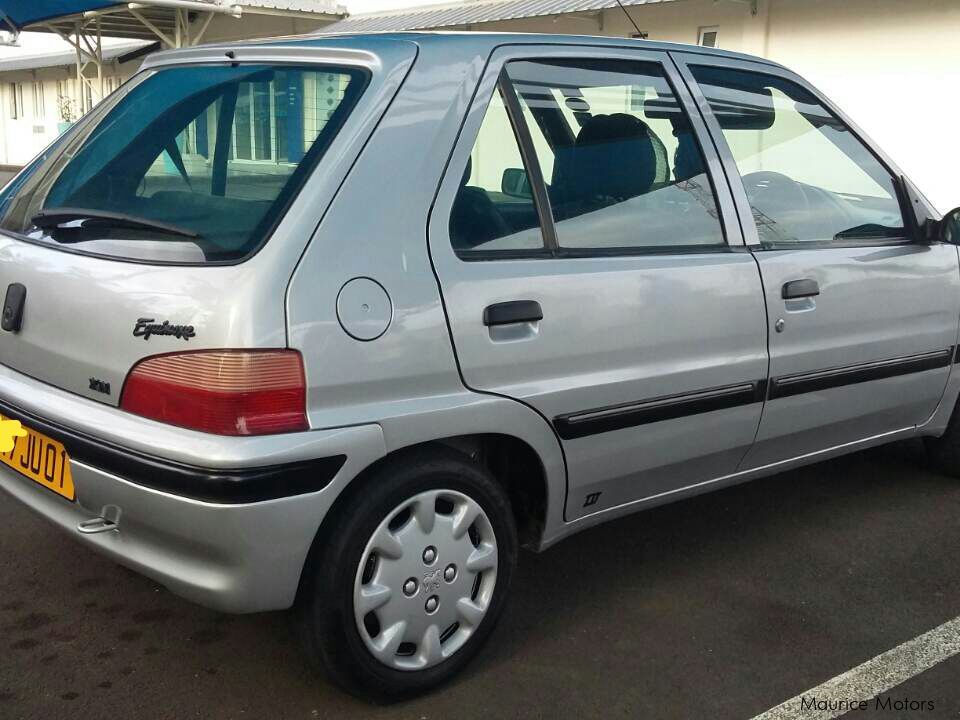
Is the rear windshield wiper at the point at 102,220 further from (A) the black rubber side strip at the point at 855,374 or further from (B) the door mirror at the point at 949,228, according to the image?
(B) the door mirror at the point at 949,228

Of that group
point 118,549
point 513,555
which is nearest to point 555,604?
point 513,555

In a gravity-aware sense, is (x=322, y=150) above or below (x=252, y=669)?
above

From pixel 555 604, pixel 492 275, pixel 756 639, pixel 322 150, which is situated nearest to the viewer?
pixel 322 150

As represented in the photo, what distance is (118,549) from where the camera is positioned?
2.53 metres

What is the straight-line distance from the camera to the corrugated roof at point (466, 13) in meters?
12.5

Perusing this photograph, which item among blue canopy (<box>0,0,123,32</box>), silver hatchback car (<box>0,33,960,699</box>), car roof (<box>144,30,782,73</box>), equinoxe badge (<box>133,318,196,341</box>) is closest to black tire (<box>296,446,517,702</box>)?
silver hatchback car (<box>0,33,960,699</box>)

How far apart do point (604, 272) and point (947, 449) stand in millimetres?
2331

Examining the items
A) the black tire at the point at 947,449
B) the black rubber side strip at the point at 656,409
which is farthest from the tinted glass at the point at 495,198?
the black tire at the point at 947,449

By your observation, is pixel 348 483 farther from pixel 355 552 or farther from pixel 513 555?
pixel 513 555

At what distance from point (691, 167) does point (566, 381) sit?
0.88m

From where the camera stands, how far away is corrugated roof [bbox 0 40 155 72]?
26.3m

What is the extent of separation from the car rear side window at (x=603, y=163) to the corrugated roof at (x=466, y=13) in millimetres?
8716

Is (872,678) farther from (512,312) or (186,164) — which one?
(186,164)

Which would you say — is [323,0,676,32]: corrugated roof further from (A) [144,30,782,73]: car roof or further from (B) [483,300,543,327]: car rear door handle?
(B) [483,300,543,327]: car rear door handle
